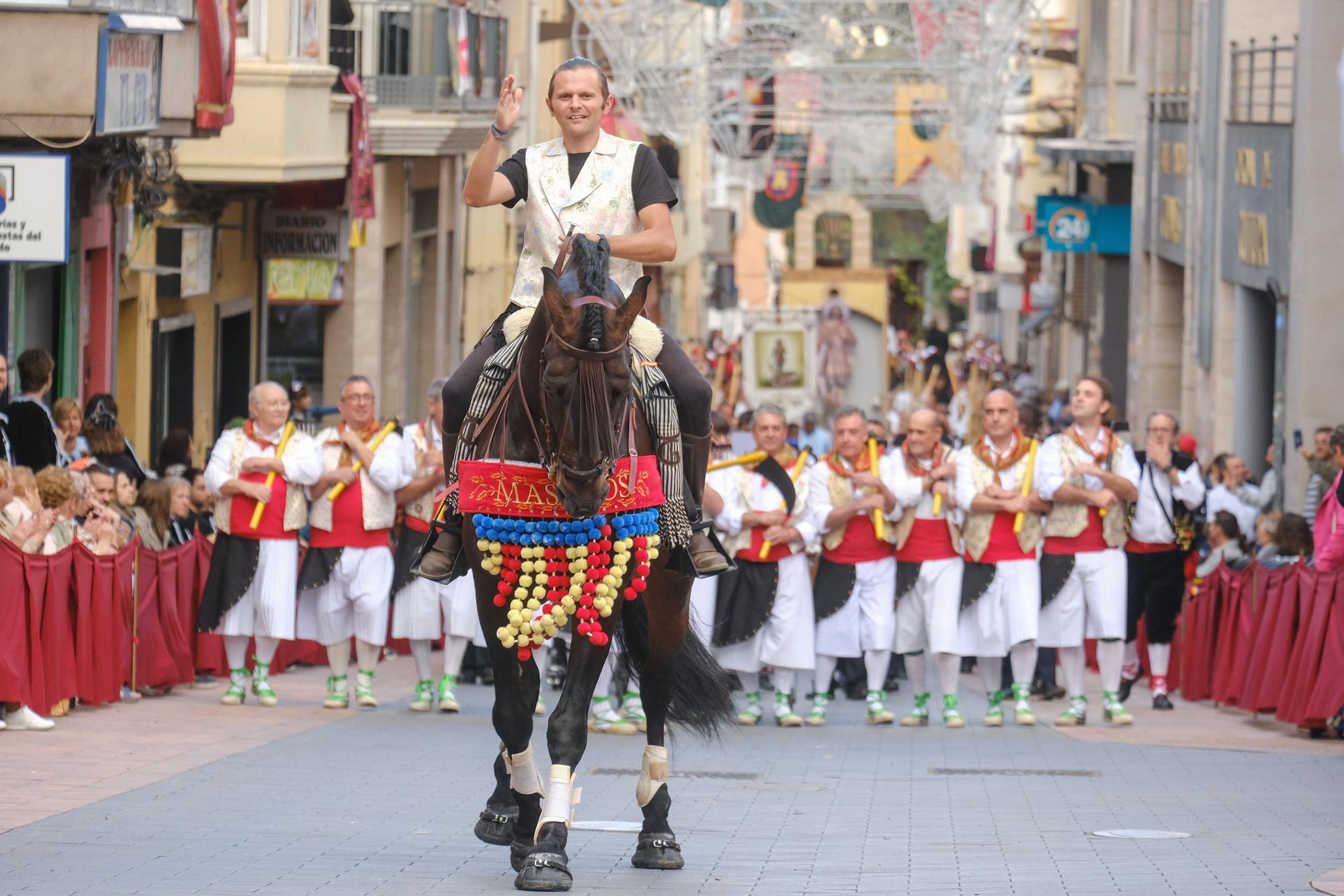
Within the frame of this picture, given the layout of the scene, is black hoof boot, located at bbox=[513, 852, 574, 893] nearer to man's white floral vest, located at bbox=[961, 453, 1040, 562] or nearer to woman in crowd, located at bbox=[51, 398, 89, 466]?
man's white floral vest, located at bbox=[961, 453, 1040, 562]

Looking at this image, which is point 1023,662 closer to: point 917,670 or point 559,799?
point 917,670

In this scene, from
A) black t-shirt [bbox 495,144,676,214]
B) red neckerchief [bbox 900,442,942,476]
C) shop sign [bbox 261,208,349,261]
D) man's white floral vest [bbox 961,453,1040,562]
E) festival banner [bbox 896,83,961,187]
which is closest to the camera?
black t-shirt [bbox 495,144,676,214]

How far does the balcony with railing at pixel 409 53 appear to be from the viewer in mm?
26953

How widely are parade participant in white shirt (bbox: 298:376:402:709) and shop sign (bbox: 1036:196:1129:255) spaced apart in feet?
79.1

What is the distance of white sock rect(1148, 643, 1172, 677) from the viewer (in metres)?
16.5

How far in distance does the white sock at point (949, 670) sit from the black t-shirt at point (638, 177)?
21.9 ft

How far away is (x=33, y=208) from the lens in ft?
46.9

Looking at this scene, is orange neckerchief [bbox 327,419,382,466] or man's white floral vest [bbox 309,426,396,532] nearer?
man's white floral vest [bbox 309,426,396,532]

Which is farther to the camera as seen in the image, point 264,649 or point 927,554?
point 927,554

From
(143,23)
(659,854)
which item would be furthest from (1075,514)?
(143,23)

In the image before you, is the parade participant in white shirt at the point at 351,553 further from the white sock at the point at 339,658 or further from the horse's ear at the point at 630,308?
the horse's ear at the point at 630,308

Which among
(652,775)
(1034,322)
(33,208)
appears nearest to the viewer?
(652,775)

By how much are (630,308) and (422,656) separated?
300 inches

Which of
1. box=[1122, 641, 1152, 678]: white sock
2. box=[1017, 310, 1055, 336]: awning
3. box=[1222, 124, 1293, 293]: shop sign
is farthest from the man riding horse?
box=[1017, 310, 1055, 336]: awning
